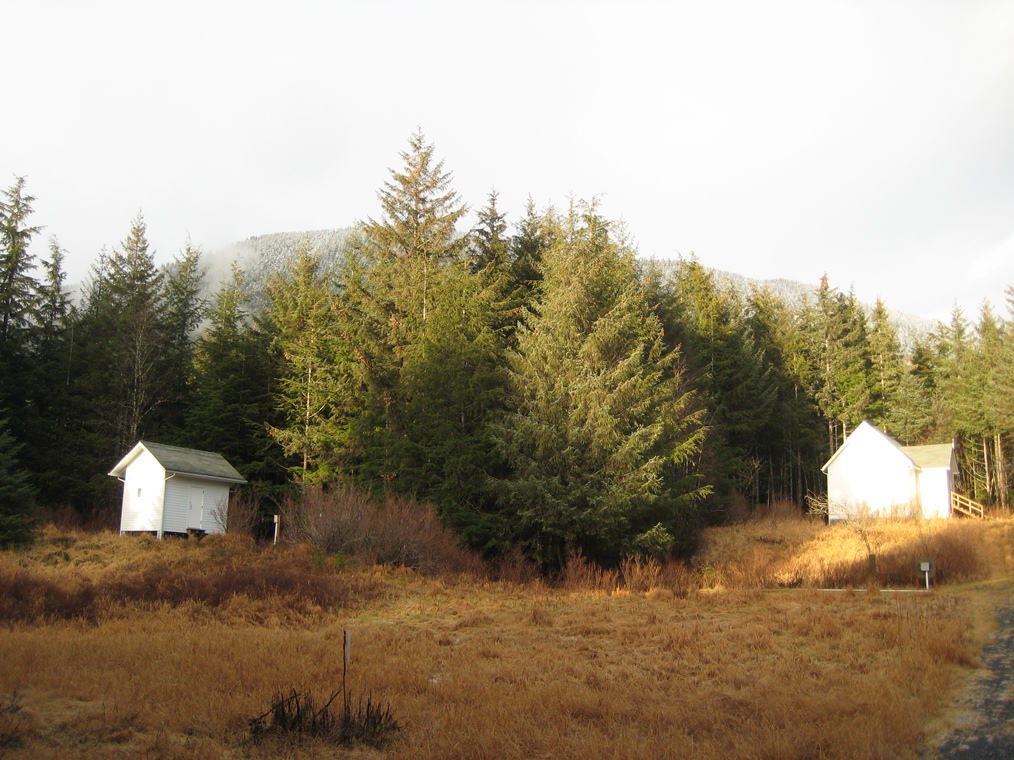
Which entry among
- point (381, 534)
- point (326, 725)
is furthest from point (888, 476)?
point (326, 725)

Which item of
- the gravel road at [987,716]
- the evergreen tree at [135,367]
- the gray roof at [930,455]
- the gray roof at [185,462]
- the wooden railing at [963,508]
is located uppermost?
the evergreen tree at [135,367]

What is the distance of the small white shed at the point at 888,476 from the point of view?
119 feet

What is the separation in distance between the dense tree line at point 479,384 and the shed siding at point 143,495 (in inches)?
128

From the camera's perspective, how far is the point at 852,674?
1070cm

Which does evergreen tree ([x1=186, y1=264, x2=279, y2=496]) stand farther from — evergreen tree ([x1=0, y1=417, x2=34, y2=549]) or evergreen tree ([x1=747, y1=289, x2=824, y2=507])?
evergreen tree ([x1=747, y1=289, x2=824, y2=507])

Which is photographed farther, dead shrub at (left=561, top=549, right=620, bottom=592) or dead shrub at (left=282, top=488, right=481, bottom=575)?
dead shrub at (left=282, top=488, right=481, bottom=575)

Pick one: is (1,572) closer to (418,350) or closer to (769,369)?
(418,350)

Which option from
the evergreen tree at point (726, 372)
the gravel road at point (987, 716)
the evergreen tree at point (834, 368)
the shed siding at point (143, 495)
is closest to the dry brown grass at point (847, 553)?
the evergreen tree at point (726, 372)

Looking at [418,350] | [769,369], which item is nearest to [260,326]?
[418,350]

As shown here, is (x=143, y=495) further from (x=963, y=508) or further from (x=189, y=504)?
(x=963, y=508)

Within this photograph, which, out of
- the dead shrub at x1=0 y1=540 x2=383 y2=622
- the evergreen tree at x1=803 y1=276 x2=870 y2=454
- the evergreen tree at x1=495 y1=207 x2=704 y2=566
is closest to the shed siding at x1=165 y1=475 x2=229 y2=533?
the dead shrub at x1=0 y1=540 x2=383 y2=622

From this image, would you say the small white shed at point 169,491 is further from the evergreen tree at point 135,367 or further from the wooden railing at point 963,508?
the wooden railing at point 963,508

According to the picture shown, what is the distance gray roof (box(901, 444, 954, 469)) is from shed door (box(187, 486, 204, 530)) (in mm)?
33485

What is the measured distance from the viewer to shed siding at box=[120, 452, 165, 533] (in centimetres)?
2745
